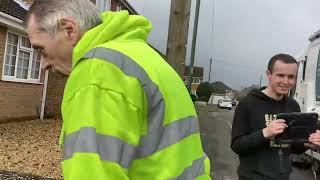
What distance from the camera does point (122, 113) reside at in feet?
5.41

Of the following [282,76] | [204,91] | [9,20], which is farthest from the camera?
[204,91]

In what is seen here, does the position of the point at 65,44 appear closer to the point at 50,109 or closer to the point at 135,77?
the point at 135,77

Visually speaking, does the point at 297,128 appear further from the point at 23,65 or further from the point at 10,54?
the point at 23,65

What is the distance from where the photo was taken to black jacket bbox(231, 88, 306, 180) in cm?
396

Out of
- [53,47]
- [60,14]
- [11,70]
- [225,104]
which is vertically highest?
[11,70]

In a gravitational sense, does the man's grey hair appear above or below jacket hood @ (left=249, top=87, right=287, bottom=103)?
above

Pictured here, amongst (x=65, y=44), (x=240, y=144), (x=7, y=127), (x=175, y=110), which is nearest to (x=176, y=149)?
(x=175, y=110)

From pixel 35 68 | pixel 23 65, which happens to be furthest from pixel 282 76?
pixel 35 68

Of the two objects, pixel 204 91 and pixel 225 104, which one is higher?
pixel 204 91

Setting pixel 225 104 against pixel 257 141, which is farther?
pixel 225 104

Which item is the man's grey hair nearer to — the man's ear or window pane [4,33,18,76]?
the man's ear

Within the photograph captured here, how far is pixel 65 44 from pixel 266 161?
95.9 inches

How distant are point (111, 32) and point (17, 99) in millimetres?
15465

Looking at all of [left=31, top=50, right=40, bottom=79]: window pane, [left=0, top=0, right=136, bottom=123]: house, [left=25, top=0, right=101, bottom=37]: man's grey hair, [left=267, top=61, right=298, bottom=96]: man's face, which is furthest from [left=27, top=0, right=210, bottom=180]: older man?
[left=31, top=50, right=40, bottom=79]: window pane
